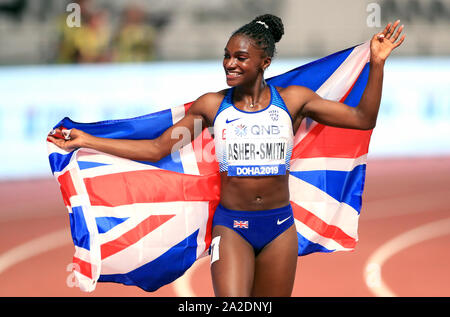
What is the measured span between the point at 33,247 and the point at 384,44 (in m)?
4.96

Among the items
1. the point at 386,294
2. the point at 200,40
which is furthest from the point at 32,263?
the point at 200,40

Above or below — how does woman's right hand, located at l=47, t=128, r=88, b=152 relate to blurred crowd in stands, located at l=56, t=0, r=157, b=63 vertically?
below

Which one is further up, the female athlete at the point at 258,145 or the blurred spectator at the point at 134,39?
the blurred spectator at the point at 134,39

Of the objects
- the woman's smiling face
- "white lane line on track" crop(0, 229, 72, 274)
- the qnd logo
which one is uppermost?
the woman's smiling face

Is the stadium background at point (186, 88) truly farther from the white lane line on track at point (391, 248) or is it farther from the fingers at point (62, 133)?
the fingers at point (62, 133)

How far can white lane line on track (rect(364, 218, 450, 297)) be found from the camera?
654 cm

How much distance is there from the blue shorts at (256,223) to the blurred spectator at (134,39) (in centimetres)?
779

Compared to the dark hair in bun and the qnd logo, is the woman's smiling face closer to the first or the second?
the dark hair in bun

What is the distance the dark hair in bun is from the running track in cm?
267

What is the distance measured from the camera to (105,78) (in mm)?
11102

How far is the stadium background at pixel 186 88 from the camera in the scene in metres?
8.12

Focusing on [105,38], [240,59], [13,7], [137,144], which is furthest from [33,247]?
[13,7]
